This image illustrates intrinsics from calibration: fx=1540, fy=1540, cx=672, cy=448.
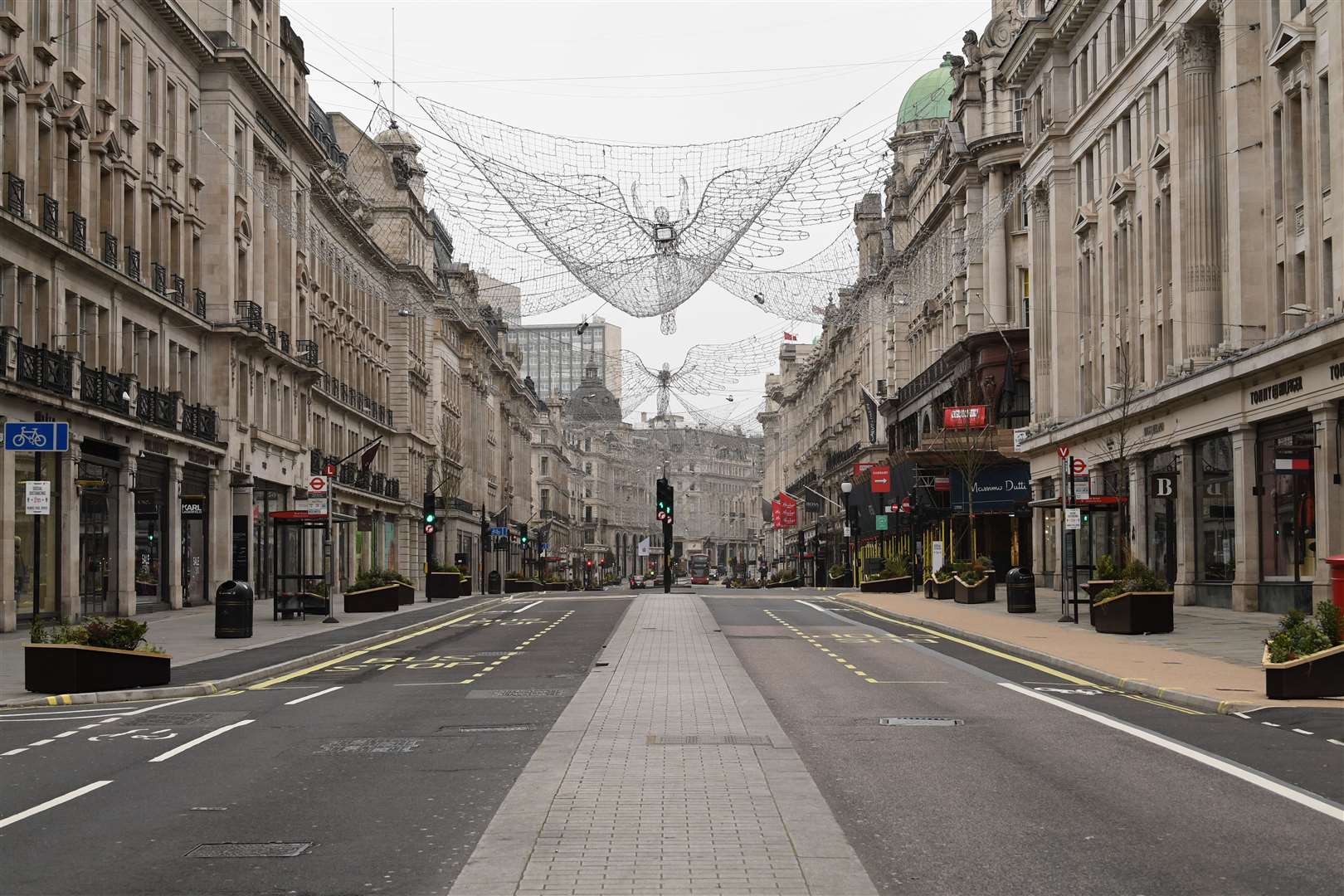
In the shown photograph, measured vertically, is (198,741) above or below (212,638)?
A: above

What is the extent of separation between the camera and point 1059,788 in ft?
39.9

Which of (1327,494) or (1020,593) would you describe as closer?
(1327,494)

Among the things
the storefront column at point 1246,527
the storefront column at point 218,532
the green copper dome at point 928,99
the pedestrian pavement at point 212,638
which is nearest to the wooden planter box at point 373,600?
the pedestrian pavement at point 212,638

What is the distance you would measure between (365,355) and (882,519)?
2971 cm

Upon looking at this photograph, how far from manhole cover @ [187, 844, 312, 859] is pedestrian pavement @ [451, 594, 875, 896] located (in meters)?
1.26

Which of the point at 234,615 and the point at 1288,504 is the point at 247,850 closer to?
the point at 234,615

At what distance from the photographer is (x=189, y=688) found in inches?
846

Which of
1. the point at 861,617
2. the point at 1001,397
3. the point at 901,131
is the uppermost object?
the point at 901,131

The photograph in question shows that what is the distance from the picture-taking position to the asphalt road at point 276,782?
933cm

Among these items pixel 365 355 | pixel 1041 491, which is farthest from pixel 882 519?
pixel 365 355

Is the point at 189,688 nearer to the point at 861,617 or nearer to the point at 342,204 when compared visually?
the point at 861,617

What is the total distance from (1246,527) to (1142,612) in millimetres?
8790

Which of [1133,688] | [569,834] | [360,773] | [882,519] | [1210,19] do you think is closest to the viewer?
[569,834]

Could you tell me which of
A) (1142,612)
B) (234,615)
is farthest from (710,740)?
(234,615)
